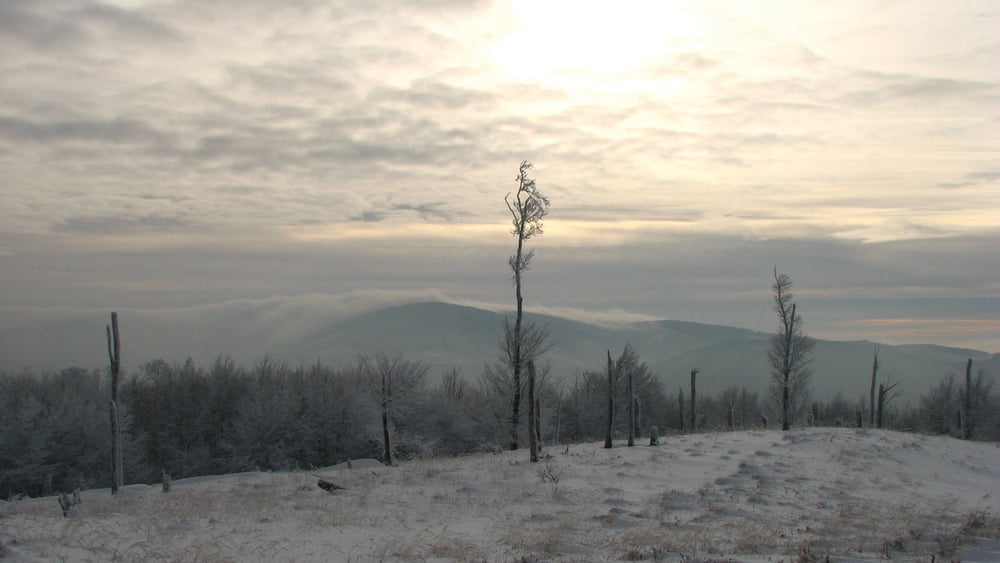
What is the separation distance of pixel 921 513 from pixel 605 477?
26.7 feet

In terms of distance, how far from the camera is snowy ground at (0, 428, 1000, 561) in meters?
10.1

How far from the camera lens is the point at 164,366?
6481 cm

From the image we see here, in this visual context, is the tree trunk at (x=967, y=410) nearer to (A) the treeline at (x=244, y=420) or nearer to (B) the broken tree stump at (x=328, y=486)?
(A) the treeline at (x=244, y=420)

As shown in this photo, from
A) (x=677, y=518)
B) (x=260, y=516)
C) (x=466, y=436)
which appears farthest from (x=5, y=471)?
(x=677, y=518)

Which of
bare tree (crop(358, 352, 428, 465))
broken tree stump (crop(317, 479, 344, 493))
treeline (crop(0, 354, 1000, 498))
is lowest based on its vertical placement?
treeline (crop(0, 354, 1000, 498))

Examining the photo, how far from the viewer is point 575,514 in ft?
47.2

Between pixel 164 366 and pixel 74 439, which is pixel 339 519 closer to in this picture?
pixel 74 439

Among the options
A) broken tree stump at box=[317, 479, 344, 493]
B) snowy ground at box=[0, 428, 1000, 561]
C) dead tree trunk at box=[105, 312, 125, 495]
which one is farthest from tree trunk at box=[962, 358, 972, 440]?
dead tree trunk at box=[105, 312, 125, 495]

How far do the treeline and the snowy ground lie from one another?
65.9 feet

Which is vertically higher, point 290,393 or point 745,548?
point 745,548

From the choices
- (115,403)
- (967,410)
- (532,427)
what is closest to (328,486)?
(532,427)

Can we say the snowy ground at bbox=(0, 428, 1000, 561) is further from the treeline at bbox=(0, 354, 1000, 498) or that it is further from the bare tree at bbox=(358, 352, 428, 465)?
the treeline at bbox=(0, 354, 1000, 498)

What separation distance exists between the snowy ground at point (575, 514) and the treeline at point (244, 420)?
791 inches

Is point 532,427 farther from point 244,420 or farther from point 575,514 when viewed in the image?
point 244,420
